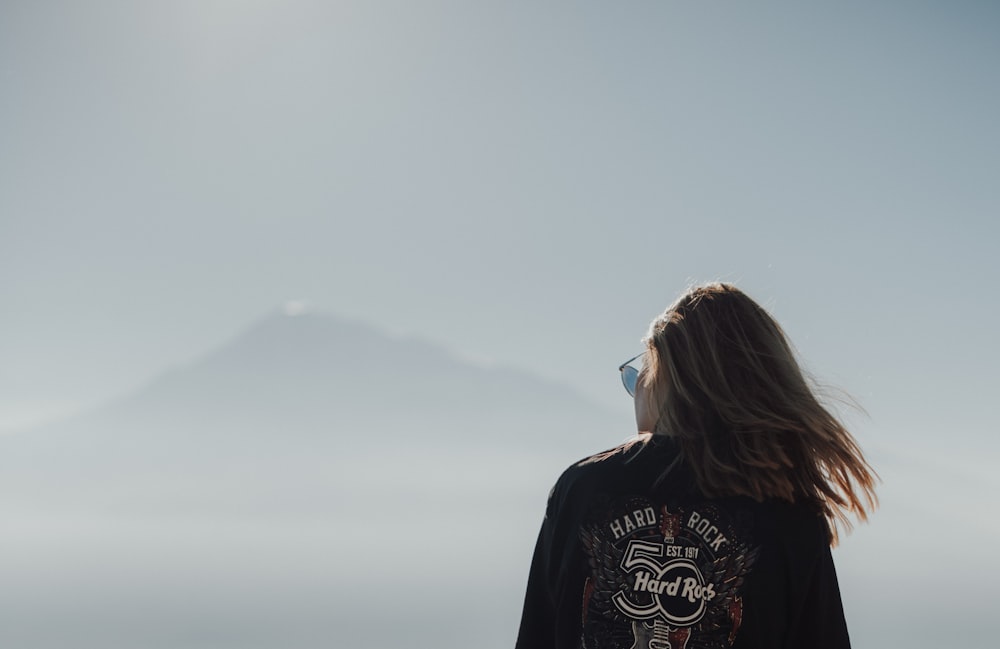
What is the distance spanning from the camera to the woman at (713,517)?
2484 mm

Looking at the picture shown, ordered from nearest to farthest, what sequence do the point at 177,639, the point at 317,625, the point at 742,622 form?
1. the point at 742,622
2. the point at 177,639
3. the point at 317,625

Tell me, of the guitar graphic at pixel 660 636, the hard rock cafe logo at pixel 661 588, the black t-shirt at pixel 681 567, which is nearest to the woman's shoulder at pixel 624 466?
the black t-shirt at pixel 681 567

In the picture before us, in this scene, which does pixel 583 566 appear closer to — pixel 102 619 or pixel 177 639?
pixel 177 639

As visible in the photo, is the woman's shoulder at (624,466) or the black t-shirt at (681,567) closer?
the black t-shirt at (681,567)

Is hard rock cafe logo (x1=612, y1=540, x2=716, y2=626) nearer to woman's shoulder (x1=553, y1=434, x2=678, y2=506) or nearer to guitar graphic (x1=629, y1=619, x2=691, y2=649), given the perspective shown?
guitar graphic (x1=629, y1=619, x2=691, y2=649)

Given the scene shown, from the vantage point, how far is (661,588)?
2.51 metres

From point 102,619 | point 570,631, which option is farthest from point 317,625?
point 570,631

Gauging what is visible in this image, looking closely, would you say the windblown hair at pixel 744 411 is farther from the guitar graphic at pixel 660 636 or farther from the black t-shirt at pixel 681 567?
the guitar graphic at pixel 660 636

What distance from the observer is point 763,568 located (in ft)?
8.13

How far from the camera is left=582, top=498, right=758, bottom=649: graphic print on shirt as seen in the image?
8.11 ft

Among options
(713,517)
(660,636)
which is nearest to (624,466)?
(713,517)

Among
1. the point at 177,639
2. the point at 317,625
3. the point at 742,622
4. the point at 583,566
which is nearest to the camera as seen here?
the point at 742,622

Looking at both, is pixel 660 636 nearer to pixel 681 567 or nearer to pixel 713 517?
pixel 681 567

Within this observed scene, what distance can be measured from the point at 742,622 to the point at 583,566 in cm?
50
